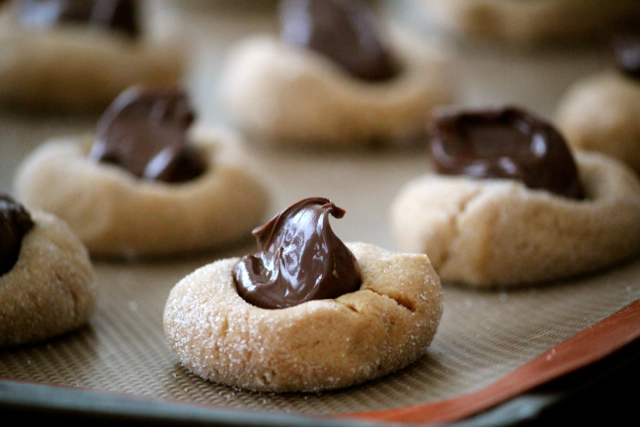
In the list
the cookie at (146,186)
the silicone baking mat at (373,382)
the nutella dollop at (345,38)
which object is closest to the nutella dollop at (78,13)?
the silicone baking mat at (373,382)

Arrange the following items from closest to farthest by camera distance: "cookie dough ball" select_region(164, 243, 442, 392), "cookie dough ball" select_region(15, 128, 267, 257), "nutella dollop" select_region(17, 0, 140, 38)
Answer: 1. "cookie dough ball" select_region(164, 243, 442, 392)
2. "cookie dough ball" select_region(15, 128, 267, 257)
3. "nutella dollop" select_region(17, 0, 140, 38)

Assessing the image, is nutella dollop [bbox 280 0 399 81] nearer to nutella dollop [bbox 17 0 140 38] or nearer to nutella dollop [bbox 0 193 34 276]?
nutella dollop [bbox 17 0 140 38]

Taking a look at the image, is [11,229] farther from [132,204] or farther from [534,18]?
[534,18]

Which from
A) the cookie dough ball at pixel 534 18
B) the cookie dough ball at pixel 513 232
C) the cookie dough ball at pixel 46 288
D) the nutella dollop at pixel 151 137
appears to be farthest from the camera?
the cookie dough ball at pixel 534 18

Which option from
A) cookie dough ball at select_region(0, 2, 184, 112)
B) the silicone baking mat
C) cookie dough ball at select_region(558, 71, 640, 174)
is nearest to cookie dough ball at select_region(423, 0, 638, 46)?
cookie dough ball at select_region(558, 71, 640, 174)

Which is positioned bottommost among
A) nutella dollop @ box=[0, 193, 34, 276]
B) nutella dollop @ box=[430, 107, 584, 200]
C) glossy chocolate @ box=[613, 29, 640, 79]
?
nutella dollop @ box=[0, 193, 34, 276]

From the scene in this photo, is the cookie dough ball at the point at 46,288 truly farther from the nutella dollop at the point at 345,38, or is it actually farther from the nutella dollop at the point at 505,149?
the nutella dollop at the point at 345,38

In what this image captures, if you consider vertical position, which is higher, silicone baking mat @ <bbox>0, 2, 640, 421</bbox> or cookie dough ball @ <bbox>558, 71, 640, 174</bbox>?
cookie dough ball @ <bbox>558, 71, 640, 174</bbox>

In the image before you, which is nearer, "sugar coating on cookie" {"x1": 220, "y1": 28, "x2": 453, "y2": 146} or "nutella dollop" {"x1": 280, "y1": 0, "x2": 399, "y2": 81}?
"sugar coating on cookie" {"x1": 220, "y1": 28, "x2": 453, "y2": 146}
